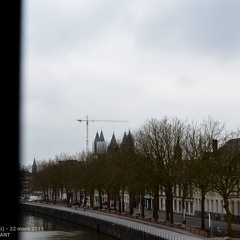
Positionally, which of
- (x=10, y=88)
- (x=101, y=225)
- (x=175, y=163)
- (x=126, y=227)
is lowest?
(x=101, y=225)

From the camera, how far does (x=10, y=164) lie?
77.2 m

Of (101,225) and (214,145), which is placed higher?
(214,145)

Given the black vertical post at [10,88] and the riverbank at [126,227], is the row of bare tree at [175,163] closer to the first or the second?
the riverbank at [126,227]

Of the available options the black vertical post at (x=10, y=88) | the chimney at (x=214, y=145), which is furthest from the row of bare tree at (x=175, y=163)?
the black vertical post at (x=10, y=88)

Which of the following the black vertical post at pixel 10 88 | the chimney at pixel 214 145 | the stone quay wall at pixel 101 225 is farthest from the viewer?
the chimney at pixel 214 145

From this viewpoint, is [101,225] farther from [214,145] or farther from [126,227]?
[214,145]

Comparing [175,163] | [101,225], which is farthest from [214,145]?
[101,225]

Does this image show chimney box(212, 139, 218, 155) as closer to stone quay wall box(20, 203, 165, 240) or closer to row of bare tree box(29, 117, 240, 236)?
row of bare tree box(29, 117, 240, 236)

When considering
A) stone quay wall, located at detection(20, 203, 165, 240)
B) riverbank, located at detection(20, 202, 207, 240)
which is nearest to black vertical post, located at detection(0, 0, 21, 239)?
stone quay wall, located at detection(20, 203, 165, 240)

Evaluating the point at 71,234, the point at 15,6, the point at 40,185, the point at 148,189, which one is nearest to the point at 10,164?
the point at 71,234

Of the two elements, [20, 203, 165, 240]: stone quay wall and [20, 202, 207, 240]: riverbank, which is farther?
[20, 203, 165, 240]: stone quay wall

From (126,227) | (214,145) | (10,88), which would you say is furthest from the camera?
(214,145)

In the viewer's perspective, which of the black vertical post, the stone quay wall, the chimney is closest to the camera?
the black vertical post

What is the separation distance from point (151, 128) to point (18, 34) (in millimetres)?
33104
